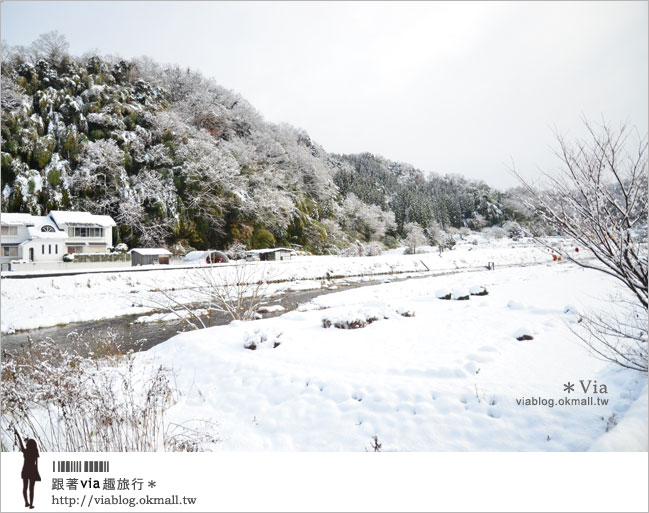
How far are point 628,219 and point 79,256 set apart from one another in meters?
16.8

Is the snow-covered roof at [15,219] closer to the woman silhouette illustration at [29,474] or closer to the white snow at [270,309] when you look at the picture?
the white snow at [270,309]

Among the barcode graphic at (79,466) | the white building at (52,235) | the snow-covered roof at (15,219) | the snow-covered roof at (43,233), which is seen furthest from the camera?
the snow-covered roof at (43,233)

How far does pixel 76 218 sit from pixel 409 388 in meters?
17.7

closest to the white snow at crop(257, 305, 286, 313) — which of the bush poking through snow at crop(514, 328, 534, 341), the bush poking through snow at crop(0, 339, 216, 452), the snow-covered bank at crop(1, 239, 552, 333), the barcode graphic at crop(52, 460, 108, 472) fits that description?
the snow-covered bank at crop(1, 239, 552, 333)

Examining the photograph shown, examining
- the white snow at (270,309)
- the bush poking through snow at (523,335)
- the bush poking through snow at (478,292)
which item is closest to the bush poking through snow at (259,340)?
the bush poking through snow at (523,335)

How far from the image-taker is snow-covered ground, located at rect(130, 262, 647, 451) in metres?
2.25

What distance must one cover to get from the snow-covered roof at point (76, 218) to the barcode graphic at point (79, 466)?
15789 millimetres

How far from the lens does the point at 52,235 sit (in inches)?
488

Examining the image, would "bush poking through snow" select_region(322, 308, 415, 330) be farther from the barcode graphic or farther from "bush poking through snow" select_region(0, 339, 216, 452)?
the barcode graphic

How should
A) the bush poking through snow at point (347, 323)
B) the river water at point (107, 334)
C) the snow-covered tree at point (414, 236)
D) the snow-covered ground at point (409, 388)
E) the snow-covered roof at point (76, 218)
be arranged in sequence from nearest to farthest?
the snow-covered ground at point (409, 388), the bush poking through snow at point (347, 323), the river water at point (107, 334), the snow-covered roof at point (76, 218), the snow-covered tree at point (414, 236)

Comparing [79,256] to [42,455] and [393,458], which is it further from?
[393,458]

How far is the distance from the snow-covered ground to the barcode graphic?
29.2 inches

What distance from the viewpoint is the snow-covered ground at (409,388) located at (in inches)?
88.7

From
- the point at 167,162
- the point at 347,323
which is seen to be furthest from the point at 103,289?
the point at 167,162
